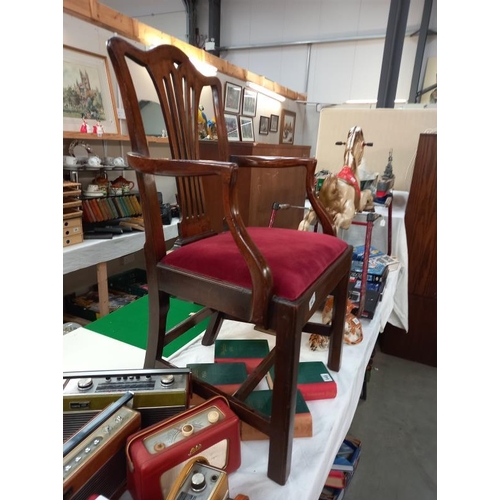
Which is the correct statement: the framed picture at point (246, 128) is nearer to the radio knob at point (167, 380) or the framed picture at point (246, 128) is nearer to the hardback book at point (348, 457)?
the hardback book at point (348, 457)

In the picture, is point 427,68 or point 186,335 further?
point 427,68

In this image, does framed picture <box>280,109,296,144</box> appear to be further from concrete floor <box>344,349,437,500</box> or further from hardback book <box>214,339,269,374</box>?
hardback book <box>214,339,269,374</box>

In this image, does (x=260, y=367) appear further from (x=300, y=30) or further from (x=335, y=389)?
(x=300, y=30)

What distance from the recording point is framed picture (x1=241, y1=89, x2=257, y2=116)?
182 inches

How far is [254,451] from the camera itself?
70 cm

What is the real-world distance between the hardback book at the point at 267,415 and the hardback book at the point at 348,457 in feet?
1.93

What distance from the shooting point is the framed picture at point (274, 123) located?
5.42 m

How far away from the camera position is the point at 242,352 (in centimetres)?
97

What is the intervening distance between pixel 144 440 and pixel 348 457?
1.03 meters

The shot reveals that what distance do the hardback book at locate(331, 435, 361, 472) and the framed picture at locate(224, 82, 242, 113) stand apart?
398cm

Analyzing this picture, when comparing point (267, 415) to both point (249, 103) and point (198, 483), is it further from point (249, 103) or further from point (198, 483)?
point (249, 103)
